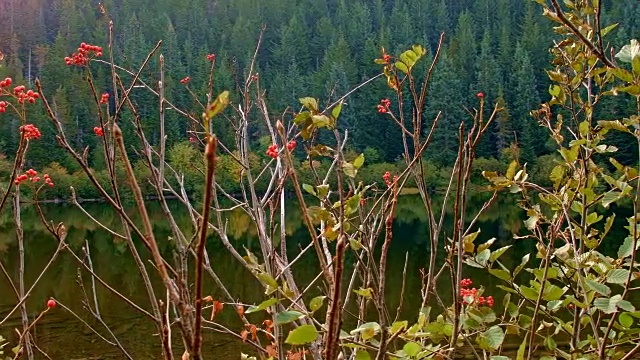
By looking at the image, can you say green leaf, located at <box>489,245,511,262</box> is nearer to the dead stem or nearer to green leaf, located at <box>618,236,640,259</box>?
green leaf, located at <box>618,236,640,259</box>

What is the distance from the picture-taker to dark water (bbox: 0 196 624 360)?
1117cm

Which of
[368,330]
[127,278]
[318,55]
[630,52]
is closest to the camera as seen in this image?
[368,330]

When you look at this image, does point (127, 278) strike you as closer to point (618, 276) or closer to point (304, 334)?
point (618, 276)

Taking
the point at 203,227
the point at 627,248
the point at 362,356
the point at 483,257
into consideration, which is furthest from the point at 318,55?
the point at 203,227

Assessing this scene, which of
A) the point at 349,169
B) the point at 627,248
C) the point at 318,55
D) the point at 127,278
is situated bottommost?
the point at 318,55

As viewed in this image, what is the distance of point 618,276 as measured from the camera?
1.47 meters

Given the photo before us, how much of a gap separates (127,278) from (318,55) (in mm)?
48454

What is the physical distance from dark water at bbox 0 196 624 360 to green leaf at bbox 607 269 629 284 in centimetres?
223

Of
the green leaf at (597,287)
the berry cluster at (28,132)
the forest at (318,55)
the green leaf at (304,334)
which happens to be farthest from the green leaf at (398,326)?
the forest at (318,55)

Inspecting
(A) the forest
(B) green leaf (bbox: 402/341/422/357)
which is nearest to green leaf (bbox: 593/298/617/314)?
(B) green leaf (bbox: 402/341/422/357)

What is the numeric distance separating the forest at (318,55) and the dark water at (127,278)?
26.8 ft

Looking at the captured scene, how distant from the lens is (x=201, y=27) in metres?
64.6

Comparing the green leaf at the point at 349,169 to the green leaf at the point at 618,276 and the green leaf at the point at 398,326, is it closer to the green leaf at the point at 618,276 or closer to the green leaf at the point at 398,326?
the green leaf at the point at 398,326

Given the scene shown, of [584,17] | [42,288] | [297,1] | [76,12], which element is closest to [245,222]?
[42,288]
